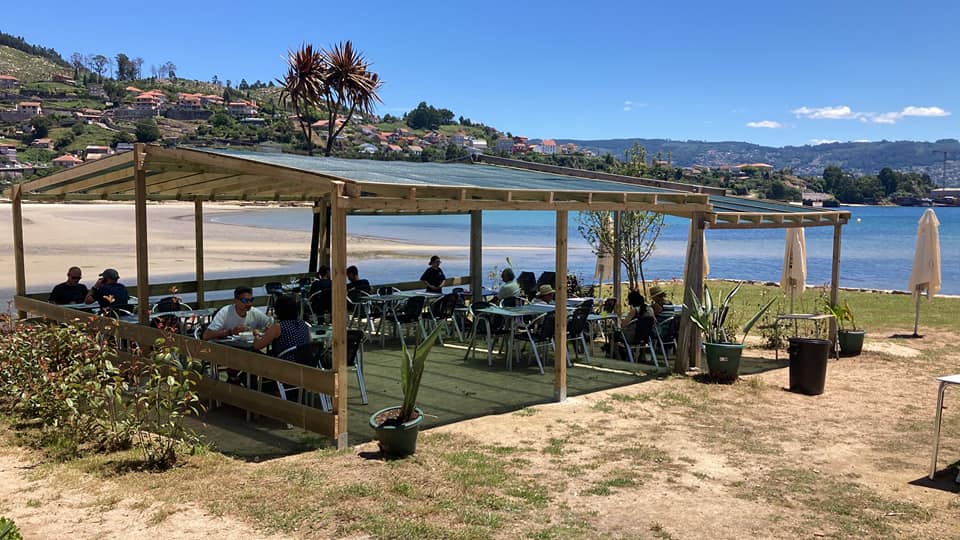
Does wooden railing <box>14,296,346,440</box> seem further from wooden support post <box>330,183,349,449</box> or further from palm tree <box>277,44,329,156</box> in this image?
palm tree <box>277,44,329,156</box>

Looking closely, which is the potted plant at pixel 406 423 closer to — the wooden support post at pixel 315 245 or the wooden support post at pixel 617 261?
the wooden support post at pixel 617 261

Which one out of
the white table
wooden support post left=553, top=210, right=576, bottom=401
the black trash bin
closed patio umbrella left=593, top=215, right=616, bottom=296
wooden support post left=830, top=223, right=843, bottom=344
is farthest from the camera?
closed patio umbrella left=593, top=215, right=616, bottom=296

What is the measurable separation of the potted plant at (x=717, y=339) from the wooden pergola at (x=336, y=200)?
8.7 inches

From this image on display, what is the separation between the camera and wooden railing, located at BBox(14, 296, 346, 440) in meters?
5.61

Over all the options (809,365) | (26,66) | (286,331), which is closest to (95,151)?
(286,331)

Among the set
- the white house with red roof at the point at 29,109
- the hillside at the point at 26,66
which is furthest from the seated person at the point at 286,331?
the hillside at the point at 26,66

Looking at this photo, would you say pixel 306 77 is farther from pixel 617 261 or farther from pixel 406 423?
pixel 406 423

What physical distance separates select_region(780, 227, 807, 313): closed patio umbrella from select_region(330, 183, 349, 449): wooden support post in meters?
7.90

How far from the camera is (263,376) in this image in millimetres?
6004

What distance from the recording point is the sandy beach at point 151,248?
20.7 m

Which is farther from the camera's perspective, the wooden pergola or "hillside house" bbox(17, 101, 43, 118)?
"hillside house" bbox(17, 101, 43, 118)

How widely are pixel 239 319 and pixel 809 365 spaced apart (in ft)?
18.3

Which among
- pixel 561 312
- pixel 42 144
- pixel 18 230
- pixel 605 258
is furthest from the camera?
pixel 42 144

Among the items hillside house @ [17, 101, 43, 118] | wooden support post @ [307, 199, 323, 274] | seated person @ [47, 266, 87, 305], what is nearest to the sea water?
wooden support post @ [307, 199, 323, 274]
